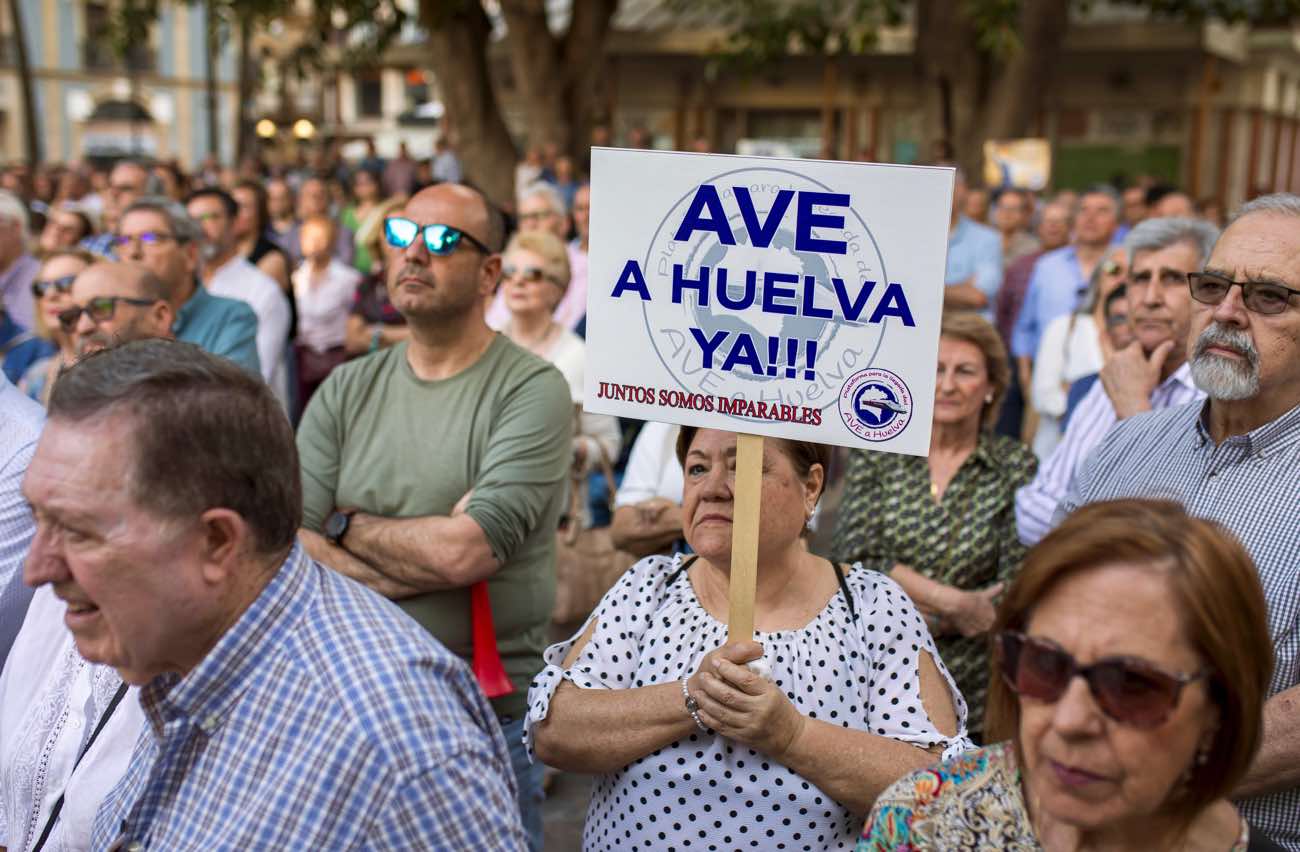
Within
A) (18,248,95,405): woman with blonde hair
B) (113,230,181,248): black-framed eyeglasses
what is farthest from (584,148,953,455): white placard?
(113,230,181,248): black-framed eyeglasses

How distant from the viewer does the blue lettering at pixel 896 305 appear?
8.11 ft

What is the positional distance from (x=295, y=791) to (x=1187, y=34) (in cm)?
2220

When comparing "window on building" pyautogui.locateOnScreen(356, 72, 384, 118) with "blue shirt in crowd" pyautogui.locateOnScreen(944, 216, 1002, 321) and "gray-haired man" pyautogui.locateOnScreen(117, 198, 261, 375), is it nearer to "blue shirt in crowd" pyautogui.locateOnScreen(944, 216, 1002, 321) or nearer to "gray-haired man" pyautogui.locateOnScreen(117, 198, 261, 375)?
"blue shirt in crowd" pyautogui.locateOnScreen(944, 216, 1002, 321)

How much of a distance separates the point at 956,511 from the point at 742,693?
5.57ft

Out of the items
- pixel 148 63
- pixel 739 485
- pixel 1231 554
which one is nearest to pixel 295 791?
pixel 739 485

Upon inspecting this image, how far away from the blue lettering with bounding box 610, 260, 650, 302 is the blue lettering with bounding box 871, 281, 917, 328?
46cm

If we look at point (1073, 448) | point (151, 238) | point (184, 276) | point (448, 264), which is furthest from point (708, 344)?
point (151, 238)

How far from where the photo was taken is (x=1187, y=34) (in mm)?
21234

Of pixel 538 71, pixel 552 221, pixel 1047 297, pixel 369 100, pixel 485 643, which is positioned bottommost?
pixel 485 643

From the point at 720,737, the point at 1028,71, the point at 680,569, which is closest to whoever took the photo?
the point at 720,737

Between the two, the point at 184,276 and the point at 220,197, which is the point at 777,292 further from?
the point at 220,197

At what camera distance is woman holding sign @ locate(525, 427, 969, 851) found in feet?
8.50

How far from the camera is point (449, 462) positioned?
3.67 m

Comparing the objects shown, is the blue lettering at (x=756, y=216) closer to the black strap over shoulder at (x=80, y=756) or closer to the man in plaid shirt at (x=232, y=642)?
the man in plaid shirt at (x=232, y=642)
